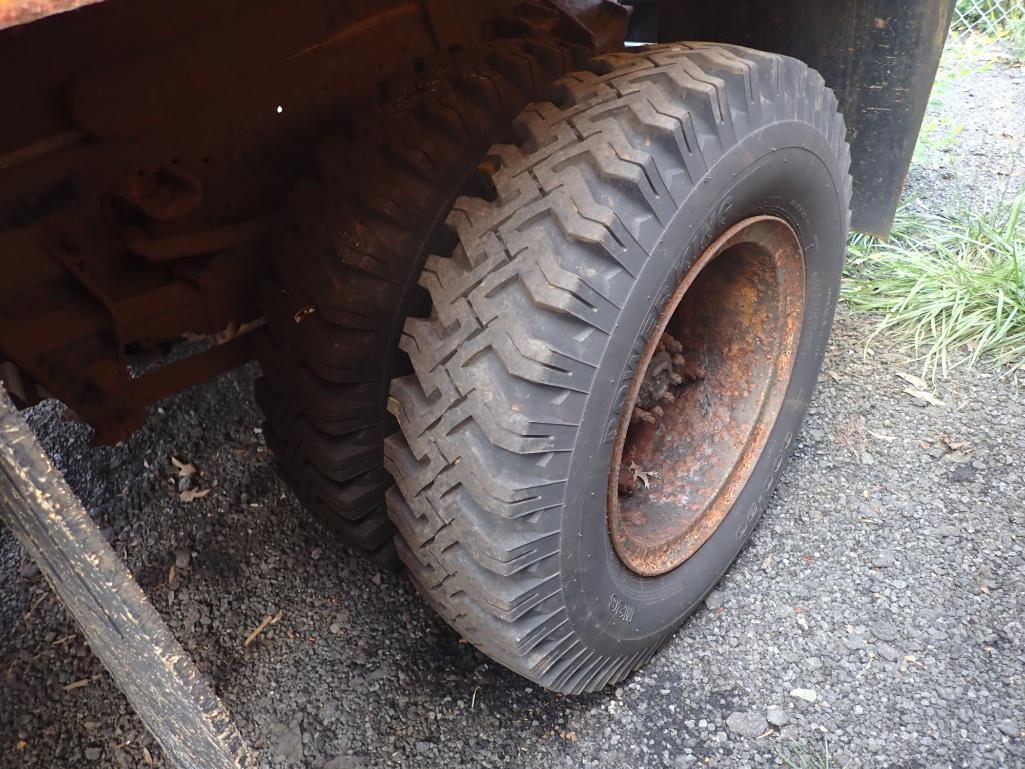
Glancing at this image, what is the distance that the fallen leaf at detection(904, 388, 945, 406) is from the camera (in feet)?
7.96

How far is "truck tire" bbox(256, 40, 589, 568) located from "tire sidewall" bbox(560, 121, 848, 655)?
401 mm

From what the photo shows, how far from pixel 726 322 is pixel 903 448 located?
744 millimetres

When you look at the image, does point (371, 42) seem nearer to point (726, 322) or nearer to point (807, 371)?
point (726, 322)

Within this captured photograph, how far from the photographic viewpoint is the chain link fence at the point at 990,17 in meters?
4.75

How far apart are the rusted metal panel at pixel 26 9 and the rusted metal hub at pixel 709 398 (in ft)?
4.28

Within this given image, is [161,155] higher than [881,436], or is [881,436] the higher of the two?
[161,155]

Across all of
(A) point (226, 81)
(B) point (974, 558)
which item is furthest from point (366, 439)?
(B) point (974, 558)

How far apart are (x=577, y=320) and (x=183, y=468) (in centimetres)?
149

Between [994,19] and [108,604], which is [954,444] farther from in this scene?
[994,19]

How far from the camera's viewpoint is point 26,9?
0.63 metres

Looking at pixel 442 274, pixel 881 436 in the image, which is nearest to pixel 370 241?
pixel 442 274

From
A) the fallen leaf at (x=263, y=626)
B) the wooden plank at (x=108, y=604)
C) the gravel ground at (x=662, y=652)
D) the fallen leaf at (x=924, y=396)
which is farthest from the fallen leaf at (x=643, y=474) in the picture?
the wooden plank at (x=108, y=604)

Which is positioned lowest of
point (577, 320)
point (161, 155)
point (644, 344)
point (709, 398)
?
point (709, 398)

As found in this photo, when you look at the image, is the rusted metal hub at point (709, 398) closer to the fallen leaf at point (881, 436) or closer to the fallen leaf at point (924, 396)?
the fallen leaf at point (881, 436)
